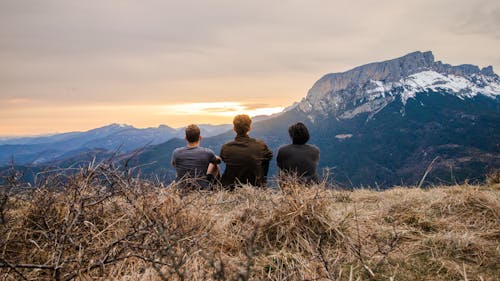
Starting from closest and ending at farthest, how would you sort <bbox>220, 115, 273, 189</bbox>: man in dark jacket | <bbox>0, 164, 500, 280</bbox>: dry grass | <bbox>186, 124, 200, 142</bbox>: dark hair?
<bbox>0, 164, 500, 280</bbox>: dry grass, <bbox>220, 115, 273, 189</bbox>: man in dark jacket, <bbox>186, 124, 200, 142</bbox>: dark hair

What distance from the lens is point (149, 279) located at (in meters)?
1.86

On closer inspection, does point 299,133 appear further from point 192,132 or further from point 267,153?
point 192,132

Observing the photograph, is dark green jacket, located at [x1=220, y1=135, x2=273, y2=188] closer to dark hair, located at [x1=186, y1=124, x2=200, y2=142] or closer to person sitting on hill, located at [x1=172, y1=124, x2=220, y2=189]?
person sitting on hill, located at [x1=172, y1=124, x2=220, y2=189]

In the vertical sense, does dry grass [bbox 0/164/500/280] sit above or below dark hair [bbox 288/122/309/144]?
below

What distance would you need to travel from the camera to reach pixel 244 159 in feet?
20.3

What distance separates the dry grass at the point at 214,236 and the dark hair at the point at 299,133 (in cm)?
317

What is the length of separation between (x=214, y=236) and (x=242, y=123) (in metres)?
4.01

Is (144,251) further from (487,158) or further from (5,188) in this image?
(487,158)

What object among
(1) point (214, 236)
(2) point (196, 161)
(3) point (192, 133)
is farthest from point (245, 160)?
(1) point (214, 236)

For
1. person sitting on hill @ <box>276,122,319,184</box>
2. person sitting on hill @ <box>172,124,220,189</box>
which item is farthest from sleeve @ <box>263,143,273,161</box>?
person sitting on hill @ <box>172,124,220,189</box>

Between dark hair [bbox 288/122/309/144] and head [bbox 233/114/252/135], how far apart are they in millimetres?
875

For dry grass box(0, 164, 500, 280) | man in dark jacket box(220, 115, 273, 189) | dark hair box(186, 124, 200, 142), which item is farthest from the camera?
dark hair box(186, 124, 200, 142)

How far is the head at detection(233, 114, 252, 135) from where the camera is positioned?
6441mm

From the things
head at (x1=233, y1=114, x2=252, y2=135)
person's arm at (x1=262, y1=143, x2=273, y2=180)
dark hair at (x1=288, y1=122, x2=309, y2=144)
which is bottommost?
person's arm at (x1=262, y1=143, x2=273, y2=180)
